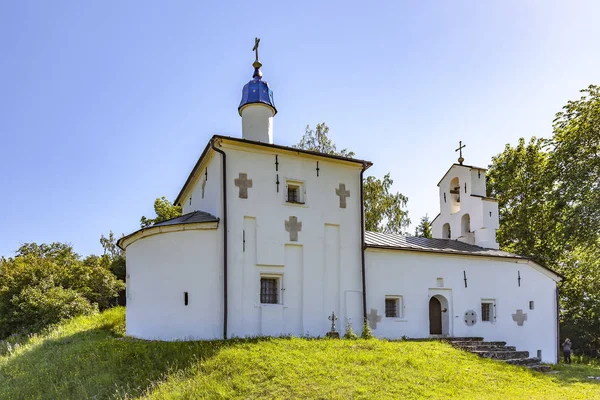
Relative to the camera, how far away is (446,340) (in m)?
14.9

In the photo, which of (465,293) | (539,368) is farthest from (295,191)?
(539,368)

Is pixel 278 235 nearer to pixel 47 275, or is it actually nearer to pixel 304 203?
pixel 304 203

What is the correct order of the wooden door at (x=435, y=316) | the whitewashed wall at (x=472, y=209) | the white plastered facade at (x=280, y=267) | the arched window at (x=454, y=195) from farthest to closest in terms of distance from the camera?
1. the arched window at (x=454, y=195)
2. the whitewashed wall at (x=472, y=209)
3. the wooden door at (x=435, y=316)
4. the white plastered facade at (x=280, y=267)

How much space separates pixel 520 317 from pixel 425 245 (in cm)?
503

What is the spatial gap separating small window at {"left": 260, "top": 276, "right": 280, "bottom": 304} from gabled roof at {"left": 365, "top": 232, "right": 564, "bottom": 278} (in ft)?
11.2

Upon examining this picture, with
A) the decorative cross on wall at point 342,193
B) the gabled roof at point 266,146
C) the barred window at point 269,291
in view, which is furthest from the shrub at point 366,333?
the gabled roof at point 266,146

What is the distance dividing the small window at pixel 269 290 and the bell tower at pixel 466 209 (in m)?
10.5

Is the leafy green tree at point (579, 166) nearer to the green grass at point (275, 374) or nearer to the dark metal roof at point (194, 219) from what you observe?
the green grass at point (275, 374)

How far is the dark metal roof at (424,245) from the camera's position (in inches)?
613

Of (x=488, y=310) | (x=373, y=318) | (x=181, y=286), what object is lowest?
(x=488, y=310)

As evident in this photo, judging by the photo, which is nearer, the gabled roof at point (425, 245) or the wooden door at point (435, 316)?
the gabled roof at point (425, 245)

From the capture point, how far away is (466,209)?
20000mm

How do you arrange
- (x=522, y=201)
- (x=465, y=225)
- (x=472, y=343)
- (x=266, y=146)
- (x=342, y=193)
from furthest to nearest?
(x=522, y=201) < (x=465, y=225) < (x=472, y=343) < (x=342, y=193) < (x=266, y=146)

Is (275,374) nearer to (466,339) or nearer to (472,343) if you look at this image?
(472,343)
